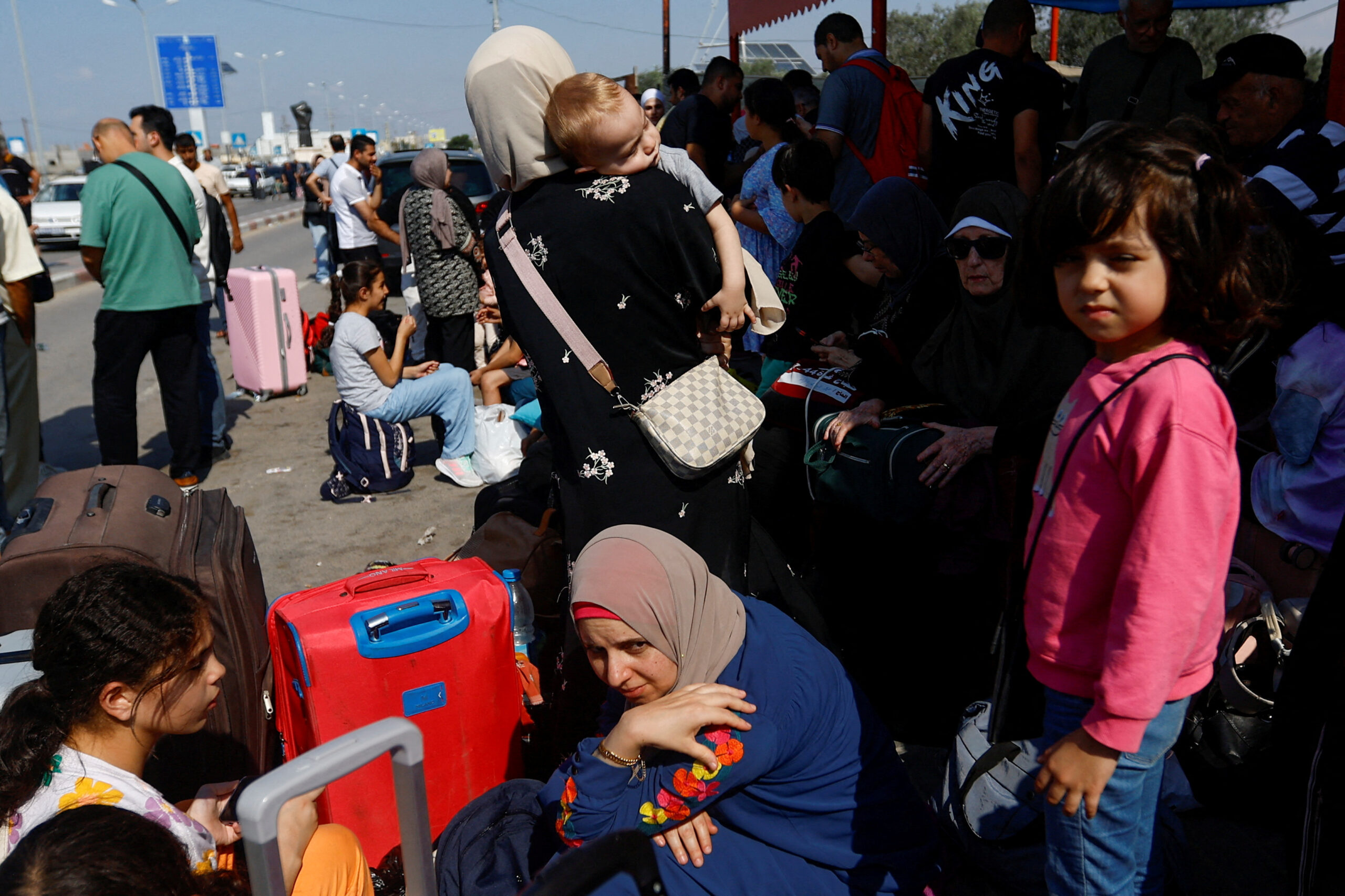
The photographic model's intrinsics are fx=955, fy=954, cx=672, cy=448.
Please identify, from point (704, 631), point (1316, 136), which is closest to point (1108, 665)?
point (704, 631)

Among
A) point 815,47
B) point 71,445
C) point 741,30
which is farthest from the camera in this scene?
point 741,30

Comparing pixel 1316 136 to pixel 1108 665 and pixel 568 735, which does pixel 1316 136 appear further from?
pixel 568 735

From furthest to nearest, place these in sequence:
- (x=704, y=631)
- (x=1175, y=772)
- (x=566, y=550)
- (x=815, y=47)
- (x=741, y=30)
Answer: (x=741, y=30) → (x=815, y=47) → (x=566, y=550) → (x=1175, y=772) → (x=704, y=631)

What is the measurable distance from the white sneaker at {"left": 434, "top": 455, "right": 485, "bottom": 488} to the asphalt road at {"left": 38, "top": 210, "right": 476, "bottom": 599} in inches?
2.7

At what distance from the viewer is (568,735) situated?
2643mm

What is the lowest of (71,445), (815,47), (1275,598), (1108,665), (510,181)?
(71,445)

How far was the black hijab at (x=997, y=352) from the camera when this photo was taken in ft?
8.80

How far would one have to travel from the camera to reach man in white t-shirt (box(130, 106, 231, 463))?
5.73 meters

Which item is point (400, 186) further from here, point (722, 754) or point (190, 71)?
point (190, 71)

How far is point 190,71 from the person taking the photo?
4500 centimetres

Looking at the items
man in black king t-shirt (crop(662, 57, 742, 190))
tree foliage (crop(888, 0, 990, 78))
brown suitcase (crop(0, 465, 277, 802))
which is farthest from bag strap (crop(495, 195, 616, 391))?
tree foliage (crop(888, 0, 990, 78))

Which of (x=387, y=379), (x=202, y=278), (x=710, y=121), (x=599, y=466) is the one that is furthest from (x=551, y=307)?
(x=710, y=121)

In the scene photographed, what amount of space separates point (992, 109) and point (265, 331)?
5.41 metres

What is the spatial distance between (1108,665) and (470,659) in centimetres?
158
